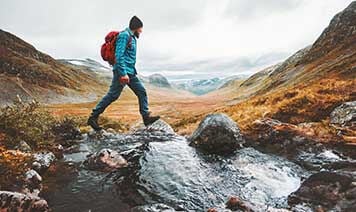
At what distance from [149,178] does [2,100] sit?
409 feet

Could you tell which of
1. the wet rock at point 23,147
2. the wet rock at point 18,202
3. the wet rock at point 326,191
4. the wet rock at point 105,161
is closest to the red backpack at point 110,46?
the wet rock at point 105,161

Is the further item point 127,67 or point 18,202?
point 127,67

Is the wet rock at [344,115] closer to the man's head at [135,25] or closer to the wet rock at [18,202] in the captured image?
the man's head at [135,25]

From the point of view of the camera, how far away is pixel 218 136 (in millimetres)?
15156

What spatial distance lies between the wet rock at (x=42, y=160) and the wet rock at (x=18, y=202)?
307 centimetres

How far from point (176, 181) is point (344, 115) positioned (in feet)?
33.1

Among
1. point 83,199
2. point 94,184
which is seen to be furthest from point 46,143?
point 83,199

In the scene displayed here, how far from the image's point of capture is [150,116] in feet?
53.8

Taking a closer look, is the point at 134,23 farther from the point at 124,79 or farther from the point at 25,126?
the point at 25,126

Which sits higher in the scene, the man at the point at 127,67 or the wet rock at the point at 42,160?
the man at the point at 127,67

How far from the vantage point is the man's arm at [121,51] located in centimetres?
1417

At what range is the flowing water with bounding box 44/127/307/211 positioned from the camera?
10.3 meters

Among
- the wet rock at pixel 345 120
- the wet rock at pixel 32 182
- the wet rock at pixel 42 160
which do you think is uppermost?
the wet rock at pixel 345 120

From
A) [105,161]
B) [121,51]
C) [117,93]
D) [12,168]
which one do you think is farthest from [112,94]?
[12,168]
